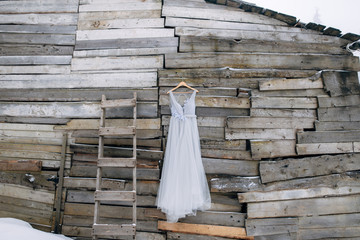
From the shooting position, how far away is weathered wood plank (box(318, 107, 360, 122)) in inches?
146

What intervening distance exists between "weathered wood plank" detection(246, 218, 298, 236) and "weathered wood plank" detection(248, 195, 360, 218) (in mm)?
74

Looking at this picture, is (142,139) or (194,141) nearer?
(194,141)

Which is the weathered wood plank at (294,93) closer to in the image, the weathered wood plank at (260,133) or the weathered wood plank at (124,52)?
the weathered wood plank at (260,133)

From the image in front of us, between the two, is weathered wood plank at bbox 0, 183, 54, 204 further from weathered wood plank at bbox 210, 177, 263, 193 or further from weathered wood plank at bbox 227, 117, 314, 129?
weathered wood plank at bbox 227, 117, 314, 129

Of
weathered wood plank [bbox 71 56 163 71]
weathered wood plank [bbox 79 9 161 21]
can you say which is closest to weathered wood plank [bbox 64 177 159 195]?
weathered wood plank [bbox 71 56 163 71]

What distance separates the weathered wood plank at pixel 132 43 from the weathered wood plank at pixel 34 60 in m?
0.35

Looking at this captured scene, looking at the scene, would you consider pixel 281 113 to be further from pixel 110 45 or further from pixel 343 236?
pixel 110 45

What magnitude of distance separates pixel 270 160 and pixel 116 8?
373 centimetres

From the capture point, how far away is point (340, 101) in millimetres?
3752

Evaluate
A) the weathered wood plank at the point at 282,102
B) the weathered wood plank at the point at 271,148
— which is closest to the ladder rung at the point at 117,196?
the weathered wood plank at the point at 271,148

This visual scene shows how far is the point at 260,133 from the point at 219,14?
2.20 metres

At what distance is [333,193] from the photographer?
11.7 ft

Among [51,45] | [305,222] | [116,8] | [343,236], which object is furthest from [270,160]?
[51,45]

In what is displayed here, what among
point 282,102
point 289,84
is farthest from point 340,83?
point 282,102
